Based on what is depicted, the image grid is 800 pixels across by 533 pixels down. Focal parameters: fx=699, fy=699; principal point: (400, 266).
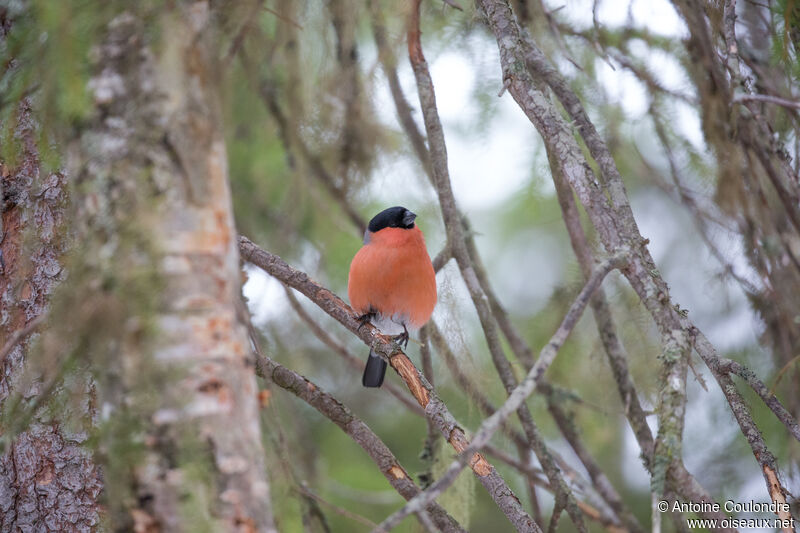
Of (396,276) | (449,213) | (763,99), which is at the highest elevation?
(396,276)

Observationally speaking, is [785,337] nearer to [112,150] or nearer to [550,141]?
[550,141]

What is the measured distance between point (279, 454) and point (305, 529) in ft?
1.71

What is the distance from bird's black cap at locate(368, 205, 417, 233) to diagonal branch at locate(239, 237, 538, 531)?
807mm

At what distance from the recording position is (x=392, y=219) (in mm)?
3441

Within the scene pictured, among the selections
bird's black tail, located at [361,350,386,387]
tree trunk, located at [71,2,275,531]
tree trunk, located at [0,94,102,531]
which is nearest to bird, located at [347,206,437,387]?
bird's black tail, located at [361,350,386,387]

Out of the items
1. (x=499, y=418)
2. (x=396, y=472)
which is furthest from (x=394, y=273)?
(x=499, y=418)

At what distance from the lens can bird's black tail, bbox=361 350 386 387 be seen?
3.63m

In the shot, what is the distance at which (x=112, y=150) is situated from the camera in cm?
103

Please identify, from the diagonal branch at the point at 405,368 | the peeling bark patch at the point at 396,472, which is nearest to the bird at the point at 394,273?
the diagonal branch at the point at 405,368

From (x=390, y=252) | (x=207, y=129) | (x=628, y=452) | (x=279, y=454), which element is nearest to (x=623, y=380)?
(x=390, y=252)

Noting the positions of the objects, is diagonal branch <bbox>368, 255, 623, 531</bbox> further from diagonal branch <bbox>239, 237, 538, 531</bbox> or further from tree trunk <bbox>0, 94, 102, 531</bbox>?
tree trunk <bbox>0, 94, 102, 531</bbox>

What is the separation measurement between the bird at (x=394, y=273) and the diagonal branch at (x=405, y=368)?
58cm

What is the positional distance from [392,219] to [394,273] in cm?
30

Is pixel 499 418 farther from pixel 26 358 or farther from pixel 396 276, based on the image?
pixel 396 276
